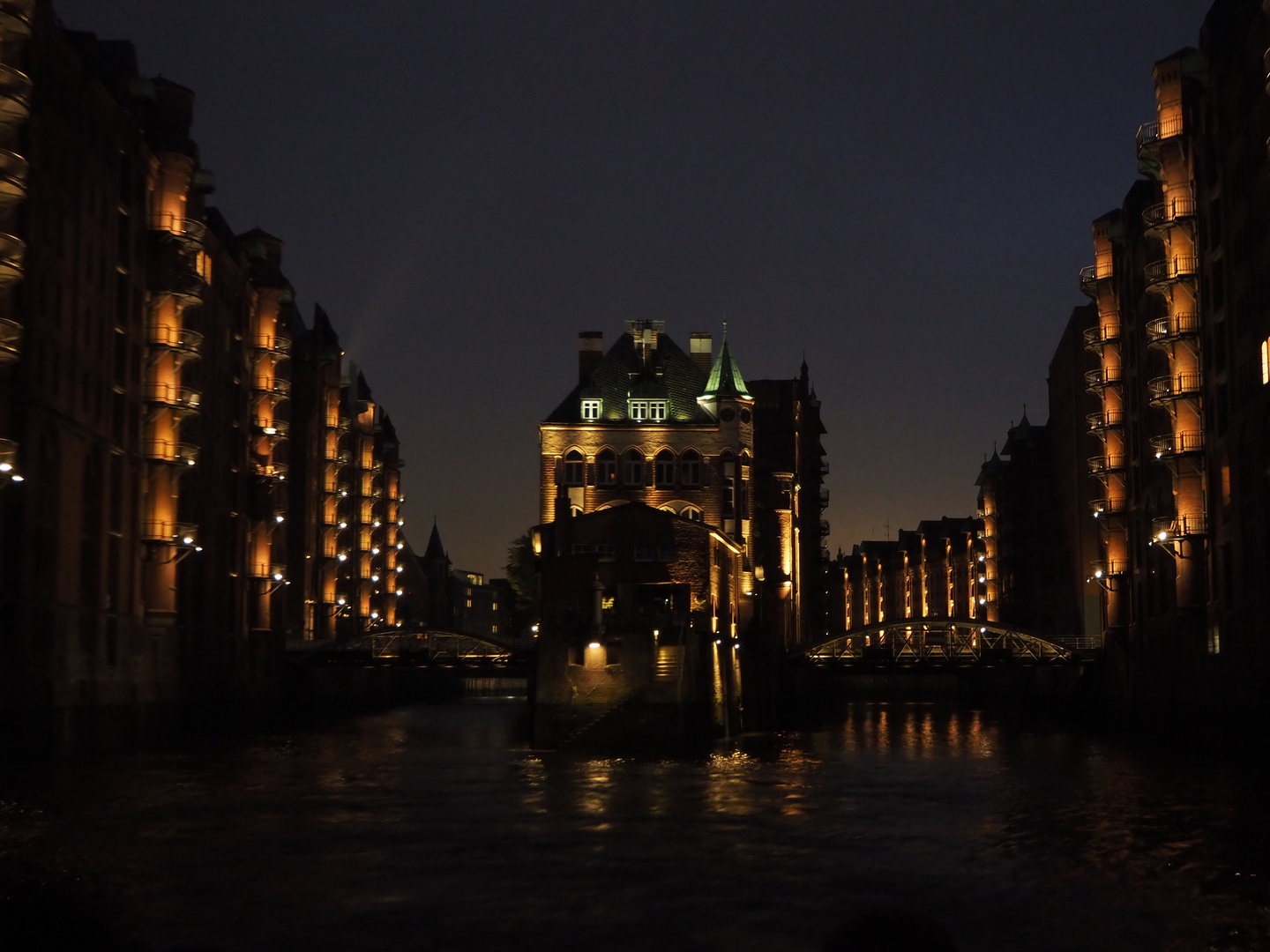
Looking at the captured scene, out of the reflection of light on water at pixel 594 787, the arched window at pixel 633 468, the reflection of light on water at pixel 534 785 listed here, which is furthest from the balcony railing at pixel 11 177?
the arched window at pixel 633 468

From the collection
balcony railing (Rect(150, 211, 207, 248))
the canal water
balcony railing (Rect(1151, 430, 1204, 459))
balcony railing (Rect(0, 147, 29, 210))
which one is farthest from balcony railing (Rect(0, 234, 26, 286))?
balcony railing (Rect(1151, 430, 1204, 459))

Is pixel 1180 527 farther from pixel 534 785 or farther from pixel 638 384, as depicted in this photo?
pixel 638 384

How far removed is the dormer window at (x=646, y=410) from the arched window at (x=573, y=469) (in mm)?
4844

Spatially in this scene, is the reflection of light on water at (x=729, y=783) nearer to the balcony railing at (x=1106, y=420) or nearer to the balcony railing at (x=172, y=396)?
the balcony railing at (x=172, y=396)

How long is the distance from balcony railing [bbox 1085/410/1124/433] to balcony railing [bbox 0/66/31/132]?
214ft

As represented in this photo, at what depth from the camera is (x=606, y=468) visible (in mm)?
116938

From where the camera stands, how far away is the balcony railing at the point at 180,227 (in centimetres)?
7731

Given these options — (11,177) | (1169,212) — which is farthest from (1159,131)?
(11,177)

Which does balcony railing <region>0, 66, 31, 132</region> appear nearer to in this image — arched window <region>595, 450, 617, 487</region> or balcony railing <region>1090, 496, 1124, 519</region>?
balcony railing <region>1090, 496, 1124, 519</region>

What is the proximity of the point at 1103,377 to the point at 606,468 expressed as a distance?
114 feet

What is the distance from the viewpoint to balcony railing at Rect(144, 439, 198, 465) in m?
76.4

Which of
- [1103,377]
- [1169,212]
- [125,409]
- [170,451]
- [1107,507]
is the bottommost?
[1107,507]

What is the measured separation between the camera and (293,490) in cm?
12169

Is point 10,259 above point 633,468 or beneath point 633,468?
beneath
